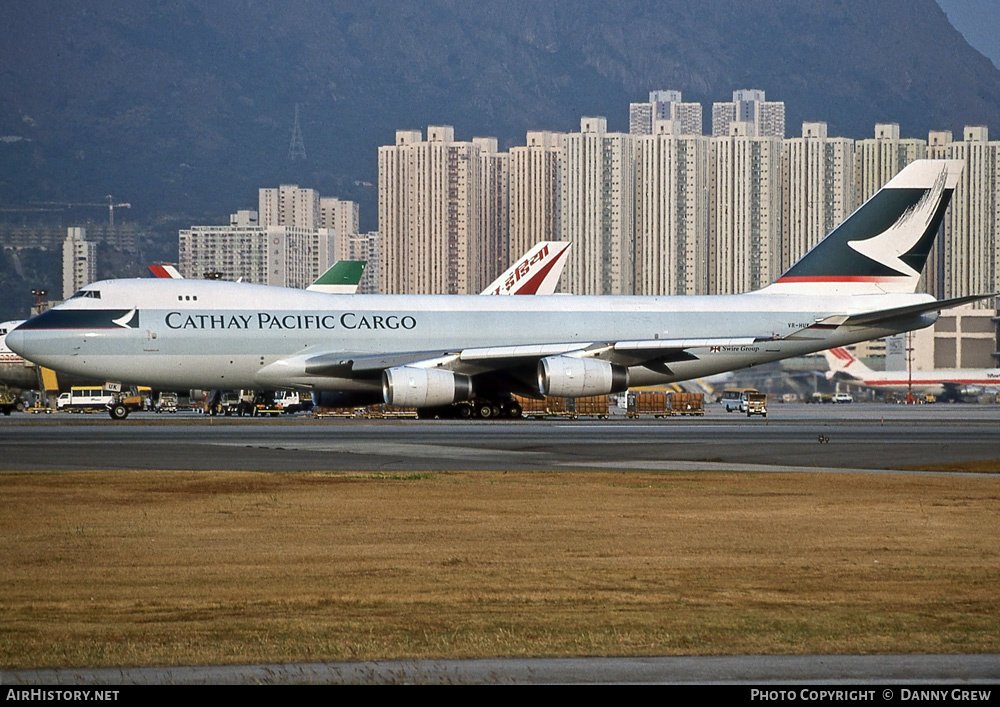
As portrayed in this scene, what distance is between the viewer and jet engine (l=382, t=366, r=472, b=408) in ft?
145

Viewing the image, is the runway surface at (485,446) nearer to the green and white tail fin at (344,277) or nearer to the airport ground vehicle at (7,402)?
the airport ground vehicle at (7,402)

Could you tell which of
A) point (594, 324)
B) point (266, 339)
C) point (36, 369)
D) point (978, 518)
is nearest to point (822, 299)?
point (594, 324)

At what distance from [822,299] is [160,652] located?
1795 inches

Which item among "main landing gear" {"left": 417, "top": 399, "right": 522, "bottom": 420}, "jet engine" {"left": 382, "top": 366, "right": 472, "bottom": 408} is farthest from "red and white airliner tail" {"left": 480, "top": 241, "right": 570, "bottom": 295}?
"jet engine" {"left": 382, "top": 366, "right": 472, "bottom": 408}

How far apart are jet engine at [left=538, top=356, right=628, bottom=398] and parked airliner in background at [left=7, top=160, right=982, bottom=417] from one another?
0.18 feet

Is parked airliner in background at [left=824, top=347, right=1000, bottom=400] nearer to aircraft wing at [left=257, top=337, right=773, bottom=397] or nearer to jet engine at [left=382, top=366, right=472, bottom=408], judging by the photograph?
aircraft wing at [left=257, top=337, right=773, bottom=397]

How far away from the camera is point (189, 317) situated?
151 feet

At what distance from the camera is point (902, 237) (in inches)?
2060

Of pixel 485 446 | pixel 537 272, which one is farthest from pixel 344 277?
pixel 485 446

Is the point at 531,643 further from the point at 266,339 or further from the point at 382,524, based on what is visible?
the point at 266,339

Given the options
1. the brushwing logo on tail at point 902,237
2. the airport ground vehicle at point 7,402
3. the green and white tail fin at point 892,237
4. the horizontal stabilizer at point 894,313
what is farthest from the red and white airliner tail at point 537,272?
the horizontal stabilizer at point 894,313

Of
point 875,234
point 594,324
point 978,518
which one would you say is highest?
point 875,234

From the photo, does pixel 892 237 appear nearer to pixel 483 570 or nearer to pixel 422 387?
pixel 422 387

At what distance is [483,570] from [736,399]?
77696 millimetres
